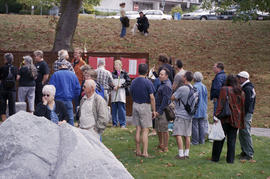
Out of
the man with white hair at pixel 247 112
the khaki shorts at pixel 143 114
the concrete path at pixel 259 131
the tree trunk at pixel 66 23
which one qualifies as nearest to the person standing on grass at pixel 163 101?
the khaki shorts at pixel 143 114

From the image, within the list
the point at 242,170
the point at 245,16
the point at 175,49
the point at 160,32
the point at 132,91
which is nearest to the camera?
the point at 242,170

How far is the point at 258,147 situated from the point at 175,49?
1527 cm

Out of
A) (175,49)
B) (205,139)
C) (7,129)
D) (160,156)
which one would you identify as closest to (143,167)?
(160,156)

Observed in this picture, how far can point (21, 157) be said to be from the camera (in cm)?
438

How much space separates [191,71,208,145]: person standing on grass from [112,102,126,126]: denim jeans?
2276 mm

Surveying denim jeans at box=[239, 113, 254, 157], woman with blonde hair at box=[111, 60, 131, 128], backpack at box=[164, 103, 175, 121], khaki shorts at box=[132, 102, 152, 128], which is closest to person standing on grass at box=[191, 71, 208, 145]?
backpack at box=[164, 103, 175, 121]

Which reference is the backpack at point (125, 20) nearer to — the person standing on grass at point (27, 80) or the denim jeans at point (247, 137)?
the person standing on grass at point (27, 80)

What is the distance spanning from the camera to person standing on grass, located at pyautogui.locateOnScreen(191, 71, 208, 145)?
10002 millimetres

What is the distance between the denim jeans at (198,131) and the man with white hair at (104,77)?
Answer: 2.46 m

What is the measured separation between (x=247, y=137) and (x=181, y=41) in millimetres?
18238

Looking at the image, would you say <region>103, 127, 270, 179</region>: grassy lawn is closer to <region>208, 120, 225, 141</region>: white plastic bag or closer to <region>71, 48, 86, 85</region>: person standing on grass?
<region>208, 120, 225, 141</region>: white plastic bag

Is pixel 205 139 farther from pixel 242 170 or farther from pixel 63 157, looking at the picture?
pixel 63 157

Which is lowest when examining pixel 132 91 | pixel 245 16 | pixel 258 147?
pixel 258 147

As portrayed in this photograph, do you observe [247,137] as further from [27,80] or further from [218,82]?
[27,80]
